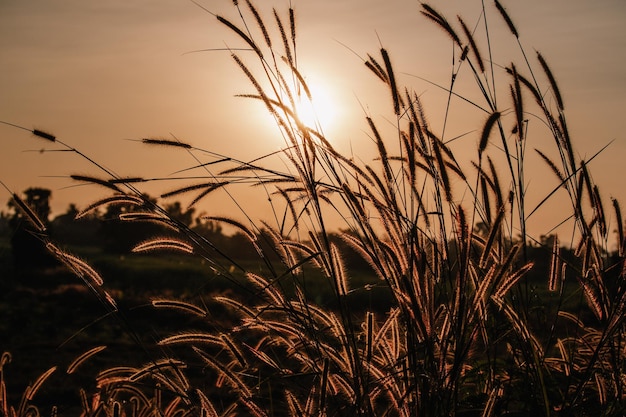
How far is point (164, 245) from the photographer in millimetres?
2271

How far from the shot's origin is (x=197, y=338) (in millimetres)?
2186

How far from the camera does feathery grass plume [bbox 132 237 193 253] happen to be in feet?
7.39

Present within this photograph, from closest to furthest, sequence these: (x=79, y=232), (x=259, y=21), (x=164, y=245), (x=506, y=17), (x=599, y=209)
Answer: (x=164, y=245), (x=259, y=21), (x=599, y=209), (x=506, y=17), (x=79, y=232)

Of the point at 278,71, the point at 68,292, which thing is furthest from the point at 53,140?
the point at 68,292

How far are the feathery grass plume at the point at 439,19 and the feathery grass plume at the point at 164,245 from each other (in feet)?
3.67

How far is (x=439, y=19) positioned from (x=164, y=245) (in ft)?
3.93

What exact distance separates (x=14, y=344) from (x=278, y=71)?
37.9 ft

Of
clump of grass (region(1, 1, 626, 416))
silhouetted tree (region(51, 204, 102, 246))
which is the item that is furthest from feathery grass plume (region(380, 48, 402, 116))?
silhouetted tree (region(51, 204, 102, 246))

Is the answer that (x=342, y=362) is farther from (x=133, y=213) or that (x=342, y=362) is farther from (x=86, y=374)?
(x=86, y=374)

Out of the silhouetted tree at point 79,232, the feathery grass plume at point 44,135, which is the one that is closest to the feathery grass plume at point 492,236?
the feathery grass plume at point 44,135

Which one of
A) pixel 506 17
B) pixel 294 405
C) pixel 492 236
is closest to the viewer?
pixel 492 236

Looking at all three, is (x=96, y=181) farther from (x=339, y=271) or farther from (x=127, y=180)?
(x=339, y=271)

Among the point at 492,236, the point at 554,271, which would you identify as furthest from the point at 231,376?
the point at 554,271

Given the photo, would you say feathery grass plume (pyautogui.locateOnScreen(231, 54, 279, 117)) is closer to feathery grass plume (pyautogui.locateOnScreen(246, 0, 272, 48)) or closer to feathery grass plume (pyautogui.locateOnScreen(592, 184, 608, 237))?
feathery grass plume (pyautogui.locateOnScreen(246, 0, 272, 48))
